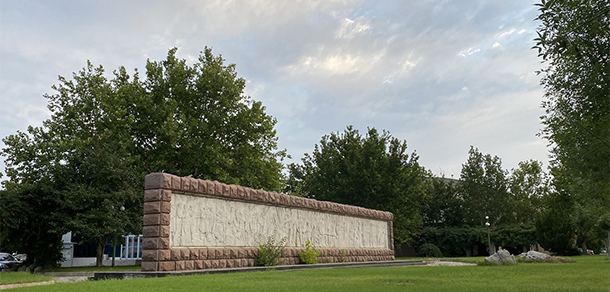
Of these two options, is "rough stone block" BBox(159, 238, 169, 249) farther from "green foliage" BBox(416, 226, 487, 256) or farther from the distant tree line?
"green foliage" BBox(416, 226, 487, 256)

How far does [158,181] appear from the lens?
1544cm

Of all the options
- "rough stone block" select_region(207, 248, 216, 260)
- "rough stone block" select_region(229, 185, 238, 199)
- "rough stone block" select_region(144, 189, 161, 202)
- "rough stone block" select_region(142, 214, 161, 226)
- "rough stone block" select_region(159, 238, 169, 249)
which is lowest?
"rough stone block" select_region(207, 248, 216, 260)

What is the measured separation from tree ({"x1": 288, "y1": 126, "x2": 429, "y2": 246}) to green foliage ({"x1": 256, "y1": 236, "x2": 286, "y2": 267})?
24279 mm

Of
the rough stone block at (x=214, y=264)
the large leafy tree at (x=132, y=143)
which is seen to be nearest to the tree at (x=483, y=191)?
the large leafy tree at (x=132, y=143)

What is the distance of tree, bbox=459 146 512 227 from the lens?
55438 mm

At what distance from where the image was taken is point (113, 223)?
81.1 feet

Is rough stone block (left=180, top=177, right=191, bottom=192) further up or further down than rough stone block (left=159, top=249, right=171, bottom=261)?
further up

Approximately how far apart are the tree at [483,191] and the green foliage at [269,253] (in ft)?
132

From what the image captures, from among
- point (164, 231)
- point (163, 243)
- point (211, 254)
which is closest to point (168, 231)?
point (164, 231)

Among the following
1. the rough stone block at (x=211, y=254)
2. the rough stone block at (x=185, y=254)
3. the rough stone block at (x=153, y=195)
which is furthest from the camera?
the rough stone block at (x=211, y=254)

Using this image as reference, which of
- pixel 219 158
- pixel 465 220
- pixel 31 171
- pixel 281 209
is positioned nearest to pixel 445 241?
pixel 465 220

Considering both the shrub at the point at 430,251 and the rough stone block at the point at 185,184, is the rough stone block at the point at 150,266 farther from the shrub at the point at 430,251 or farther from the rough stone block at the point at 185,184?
the shrub at the point at 430,251

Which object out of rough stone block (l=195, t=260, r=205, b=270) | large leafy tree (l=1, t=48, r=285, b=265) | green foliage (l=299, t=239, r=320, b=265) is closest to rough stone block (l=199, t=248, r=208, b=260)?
rough stone block (l=195, t=260, r=205, b=270)

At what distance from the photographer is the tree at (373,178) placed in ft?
145
